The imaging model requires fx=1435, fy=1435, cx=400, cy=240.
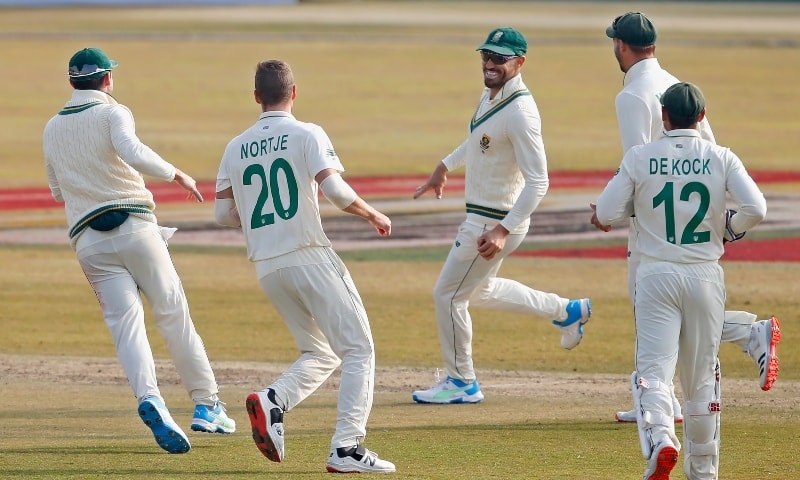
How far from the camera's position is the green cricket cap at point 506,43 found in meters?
8.84

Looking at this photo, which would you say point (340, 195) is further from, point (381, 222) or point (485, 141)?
point (485, 141)

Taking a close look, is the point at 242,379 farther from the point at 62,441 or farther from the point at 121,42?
the point at 121,42

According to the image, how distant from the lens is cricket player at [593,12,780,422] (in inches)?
319

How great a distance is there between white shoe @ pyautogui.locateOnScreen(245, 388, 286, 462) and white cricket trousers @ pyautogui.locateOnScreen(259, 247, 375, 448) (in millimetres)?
156

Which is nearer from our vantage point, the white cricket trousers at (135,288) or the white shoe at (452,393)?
the white cricket trousers at (135,288)

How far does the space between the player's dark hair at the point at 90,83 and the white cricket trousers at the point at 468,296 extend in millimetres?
2501

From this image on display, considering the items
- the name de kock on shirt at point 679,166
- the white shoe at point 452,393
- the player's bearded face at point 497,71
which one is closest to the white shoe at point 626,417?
the white shoe at point 452,393

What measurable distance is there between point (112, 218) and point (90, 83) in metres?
0.78

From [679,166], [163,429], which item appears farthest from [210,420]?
[679,166]

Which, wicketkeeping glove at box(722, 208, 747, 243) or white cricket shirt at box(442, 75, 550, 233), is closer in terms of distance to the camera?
wicketkeeping glove at box(722, 208, 747, 243)

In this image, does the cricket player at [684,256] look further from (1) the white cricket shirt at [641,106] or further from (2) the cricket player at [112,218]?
(2) the cricket player at [112,218]

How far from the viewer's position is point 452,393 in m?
9.64

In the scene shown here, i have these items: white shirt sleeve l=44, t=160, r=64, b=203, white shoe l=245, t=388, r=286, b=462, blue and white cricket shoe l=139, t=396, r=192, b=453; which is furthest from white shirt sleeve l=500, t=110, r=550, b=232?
white shirt sleeve l=44, t=160, r=64, b=203

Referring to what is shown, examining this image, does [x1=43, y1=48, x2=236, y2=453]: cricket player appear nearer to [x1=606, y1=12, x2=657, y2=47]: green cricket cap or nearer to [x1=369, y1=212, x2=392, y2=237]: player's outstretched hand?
[x1=369, y1=212, x2=392, y2=237]: player's outstretched hand
